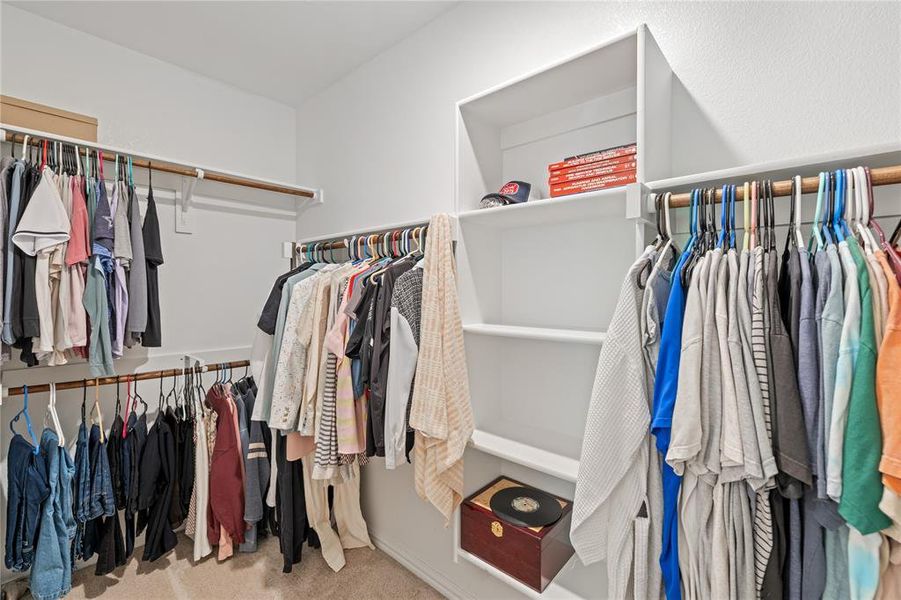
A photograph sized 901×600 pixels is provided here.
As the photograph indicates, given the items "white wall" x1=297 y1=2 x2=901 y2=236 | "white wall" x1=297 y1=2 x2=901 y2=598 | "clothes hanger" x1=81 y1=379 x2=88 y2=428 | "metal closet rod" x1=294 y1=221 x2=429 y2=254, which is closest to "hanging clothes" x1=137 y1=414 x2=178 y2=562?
"clothes hanger" x1=81 y1=379 x2=88 y2=428

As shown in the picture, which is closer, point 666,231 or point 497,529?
point 666,231

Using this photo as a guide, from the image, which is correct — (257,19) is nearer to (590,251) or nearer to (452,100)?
(452,100)

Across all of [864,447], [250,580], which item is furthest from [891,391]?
[250,580]

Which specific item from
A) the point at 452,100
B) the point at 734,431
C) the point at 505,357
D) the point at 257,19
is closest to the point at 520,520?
the point at 505,357

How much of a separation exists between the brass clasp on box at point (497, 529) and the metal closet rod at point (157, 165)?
2045mm

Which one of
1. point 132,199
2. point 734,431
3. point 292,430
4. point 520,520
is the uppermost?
point 132,199

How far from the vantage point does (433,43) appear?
1995 millimetres

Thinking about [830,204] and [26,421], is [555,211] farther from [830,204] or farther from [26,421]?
[26,421]

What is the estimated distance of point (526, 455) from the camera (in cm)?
139

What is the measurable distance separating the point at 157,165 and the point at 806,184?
252cm

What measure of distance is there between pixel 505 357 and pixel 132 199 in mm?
1794

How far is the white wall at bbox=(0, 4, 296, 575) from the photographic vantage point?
6.42 feet

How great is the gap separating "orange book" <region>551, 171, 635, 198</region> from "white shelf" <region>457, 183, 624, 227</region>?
6 centimetres

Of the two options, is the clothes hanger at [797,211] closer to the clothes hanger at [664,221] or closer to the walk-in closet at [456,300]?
the walk-in closet at [456,300]
